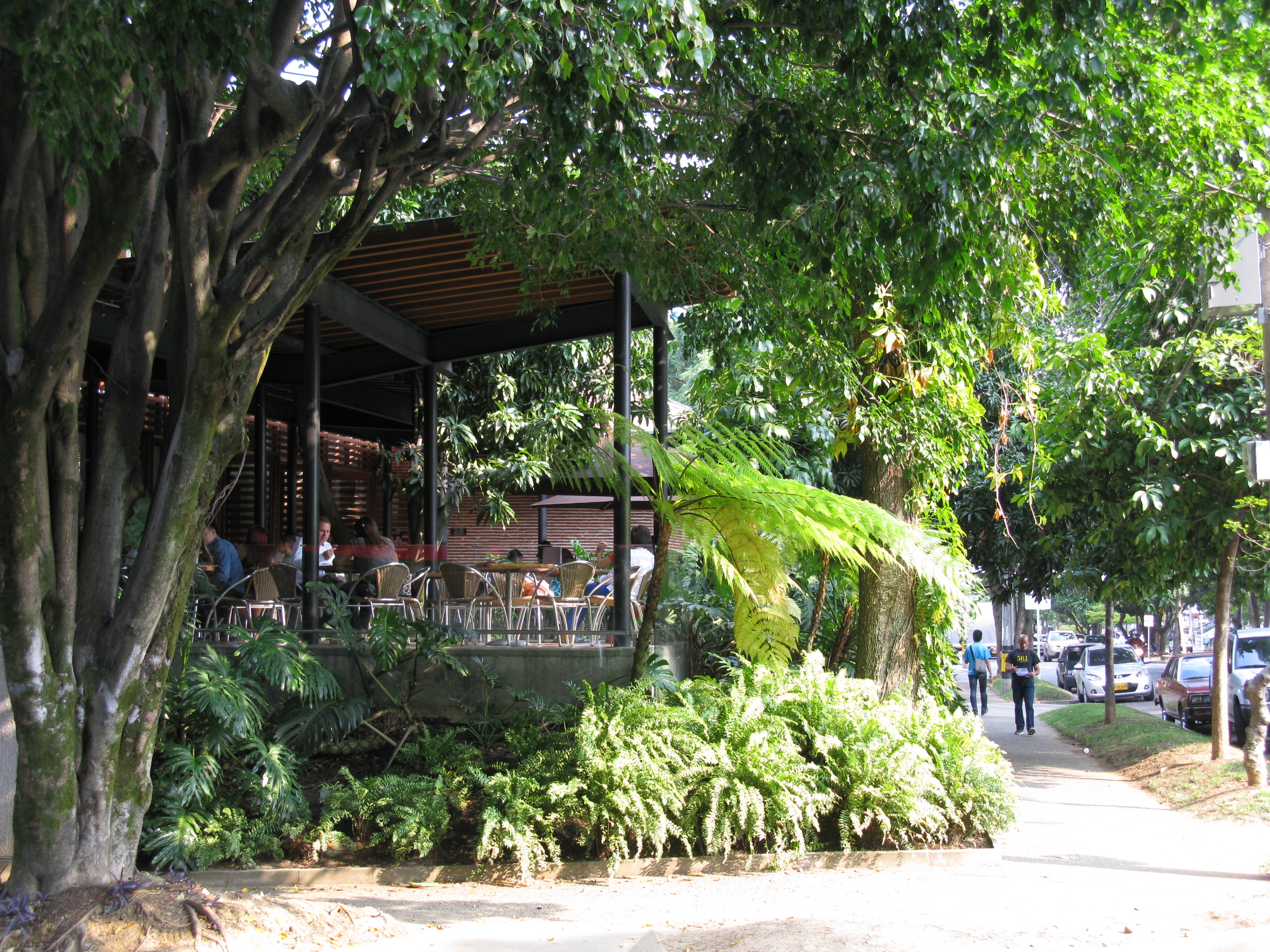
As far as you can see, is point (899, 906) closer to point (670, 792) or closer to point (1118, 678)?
point (670, 792)

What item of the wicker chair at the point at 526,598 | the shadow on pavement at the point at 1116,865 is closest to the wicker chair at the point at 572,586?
the wicker chair at the point at 526,598

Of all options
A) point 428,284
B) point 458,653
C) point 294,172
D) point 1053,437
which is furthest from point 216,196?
point 1053,437

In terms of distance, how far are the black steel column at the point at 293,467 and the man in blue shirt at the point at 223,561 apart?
3588 mm

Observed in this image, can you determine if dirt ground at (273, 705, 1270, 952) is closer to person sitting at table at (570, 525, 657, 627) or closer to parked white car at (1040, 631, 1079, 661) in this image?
person sitting at table at (570, 525, 657, 627)

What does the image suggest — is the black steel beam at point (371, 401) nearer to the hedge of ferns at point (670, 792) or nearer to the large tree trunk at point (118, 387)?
the hedge of ferns at point (670, 792)

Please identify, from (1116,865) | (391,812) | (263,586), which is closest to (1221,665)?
(1116,865)

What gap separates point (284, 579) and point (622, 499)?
12.4ft

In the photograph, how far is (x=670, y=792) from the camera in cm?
667

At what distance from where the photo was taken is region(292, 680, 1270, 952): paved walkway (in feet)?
16.9

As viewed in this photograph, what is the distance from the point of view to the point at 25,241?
4.64 m

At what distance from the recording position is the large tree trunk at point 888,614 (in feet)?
29.6

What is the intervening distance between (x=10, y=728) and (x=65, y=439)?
2980 millimetres

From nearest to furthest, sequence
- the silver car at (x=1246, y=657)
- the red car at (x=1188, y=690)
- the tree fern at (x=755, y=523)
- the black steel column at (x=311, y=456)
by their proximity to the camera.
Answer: the tree fern at (x=755, y=523) → the black steel column at (x=311, y=456) → the silver car at (x=1246, y=657) → the red car at (x=1188, y=690)

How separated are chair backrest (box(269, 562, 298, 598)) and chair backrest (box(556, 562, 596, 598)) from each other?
2821 millimetres
